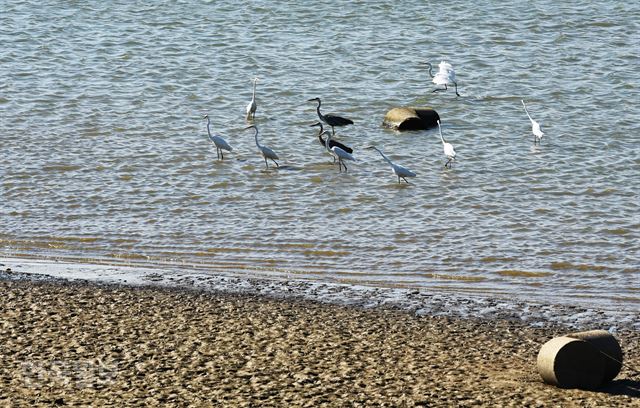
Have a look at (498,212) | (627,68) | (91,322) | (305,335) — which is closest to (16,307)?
(91,322)

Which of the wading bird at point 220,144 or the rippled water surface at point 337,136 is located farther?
the wading bird at point 220,144

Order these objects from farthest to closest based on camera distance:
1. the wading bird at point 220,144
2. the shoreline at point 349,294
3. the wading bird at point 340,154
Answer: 1. the wading bird at point 220,144
2. the wading bird at point 340,154
3. the shoreline at point 349,294

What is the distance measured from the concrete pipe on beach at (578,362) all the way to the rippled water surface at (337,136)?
2.44 metres

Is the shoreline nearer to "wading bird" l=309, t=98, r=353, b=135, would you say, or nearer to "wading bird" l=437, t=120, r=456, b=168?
"wading bird" l=437, t=120, r=456, b=168

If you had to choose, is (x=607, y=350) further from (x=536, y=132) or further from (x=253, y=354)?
(x=536, y=132)

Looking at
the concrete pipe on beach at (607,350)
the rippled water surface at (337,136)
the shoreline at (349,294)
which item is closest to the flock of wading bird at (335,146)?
the rippled water surface at (337,136)

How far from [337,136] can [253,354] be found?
28.0 feet

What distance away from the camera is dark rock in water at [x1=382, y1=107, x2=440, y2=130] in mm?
16156

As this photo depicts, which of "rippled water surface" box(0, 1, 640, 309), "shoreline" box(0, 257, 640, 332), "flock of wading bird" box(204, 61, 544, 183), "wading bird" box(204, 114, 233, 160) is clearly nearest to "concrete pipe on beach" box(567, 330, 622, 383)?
"shoreline" box(0, 257, 640, 332)

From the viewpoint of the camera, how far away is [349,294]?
30.9ft

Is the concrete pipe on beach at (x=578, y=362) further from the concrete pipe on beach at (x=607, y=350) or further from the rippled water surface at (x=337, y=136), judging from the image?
the rippled water surface at (x=337, y=136)

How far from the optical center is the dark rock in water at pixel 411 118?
16.2 m

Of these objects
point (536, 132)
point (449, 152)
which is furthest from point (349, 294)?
point (536, 132)

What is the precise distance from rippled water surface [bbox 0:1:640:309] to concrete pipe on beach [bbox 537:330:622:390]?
2.44 metres
